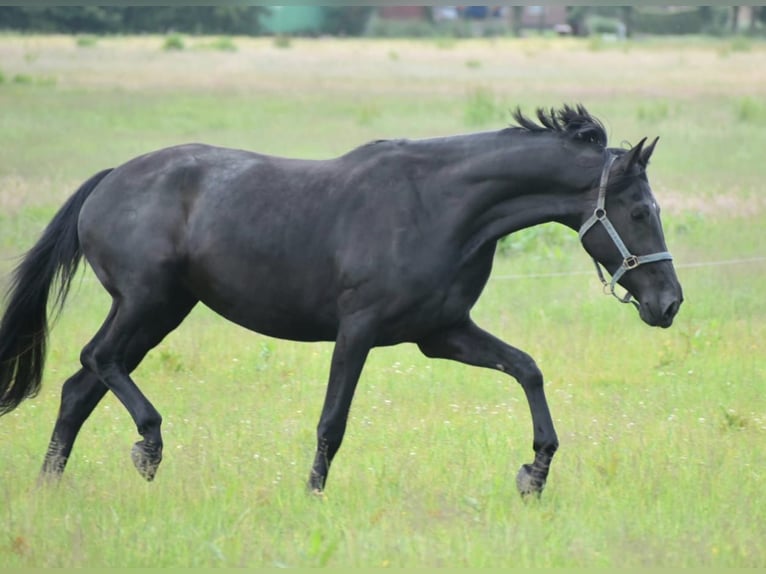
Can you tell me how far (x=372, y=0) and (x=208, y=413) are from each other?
5.07 m

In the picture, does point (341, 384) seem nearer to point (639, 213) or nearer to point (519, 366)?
point (519, 366)

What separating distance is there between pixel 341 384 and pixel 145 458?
101 centimetres

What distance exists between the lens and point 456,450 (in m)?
7.00

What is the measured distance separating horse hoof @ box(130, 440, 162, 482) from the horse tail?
98 centimetres

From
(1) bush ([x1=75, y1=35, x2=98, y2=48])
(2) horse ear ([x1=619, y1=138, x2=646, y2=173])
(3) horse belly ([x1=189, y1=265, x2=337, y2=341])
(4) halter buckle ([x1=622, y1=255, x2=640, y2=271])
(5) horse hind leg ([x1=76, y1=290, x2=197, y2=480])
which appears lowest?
(1) bush ([x1=75, y1=35, x2=98, y2=48])

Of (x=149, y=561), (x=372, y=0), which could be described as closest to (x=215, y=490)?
(x=149, y=561)

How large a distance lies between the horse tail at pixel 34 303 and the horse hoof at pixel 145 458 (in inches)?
38.8

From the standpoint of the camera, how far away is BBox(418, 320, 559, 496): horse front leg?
623 centimetres

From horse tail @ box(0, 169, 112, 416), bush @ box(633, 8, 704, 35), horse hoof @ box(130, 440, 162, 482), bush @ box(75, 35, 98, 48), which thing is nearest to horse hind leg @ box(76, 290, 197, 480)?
horse hoof @ box(130, 440, 162, 482)

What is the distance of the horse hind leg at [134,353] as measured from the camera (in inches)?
252

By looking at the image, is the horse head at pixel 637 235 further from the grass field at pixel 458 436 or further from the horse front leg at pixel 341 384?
the horse front leg at pixel 341 384

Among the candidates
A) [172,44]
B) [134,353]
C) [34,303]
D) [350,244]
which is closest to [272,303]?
[350,244]

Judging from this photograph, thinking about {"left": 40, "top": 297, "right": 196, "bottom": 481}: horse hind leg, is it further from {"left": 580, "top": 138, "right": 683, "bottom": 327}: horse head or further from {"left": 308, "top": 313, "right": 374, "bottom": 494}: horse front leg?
{"left": 580, "top": 138, "right": 683, "bottom": 327}: horse head

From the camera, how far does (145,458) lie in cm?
638
